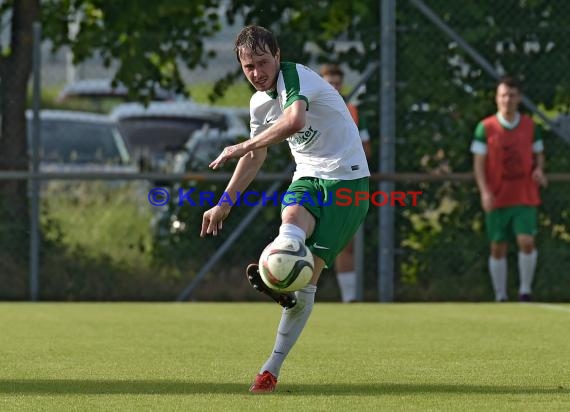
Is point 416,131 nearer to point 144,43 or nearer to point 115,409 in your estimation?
point 144,43

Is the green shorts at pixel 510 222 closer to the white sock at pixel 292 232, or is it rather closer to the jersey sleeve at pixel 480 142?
the jersey sleeve at pixel 480 142

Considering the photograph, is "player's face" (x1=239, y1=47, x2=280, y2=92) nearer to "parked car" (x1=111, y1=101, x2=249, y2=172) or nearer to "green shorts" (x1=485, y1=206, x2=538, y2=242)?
"green shorts" (x1=485, y1=206, x2=538, y2=242)

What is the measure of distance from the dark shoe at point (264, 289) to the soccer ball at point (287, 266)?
0.21 ft

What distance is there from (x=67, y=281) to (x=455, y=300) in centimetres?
355

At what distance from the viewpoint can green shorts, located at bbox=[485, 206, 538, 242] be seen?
1315cm

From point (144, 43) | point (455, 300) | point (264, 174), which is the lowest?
point (455, 300)

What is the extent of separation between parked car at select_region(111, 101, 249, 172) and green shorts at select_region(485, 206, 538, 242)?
2.37 m

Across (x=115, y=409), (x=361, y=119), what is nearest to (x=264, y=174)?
(x=361, y=119)

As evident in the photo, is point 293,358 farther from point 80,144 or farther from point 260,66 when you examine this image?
point 80,144

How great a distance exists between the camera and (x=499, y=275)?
13.2 metres

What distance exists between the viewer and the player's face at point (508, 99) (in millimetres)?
12891

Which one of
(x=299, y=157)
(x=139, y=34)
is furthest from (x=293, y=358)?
(x=139, y=34)

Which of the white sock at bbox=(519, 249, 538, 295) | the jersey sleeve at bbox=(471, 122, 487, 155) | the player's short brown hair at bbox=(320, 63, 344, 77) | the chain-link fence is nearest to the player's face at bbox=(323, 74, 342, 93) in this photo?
the player's short brown hair at bbox=(320, 63, 344, 77)

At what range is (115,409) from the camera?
603 centimetres
